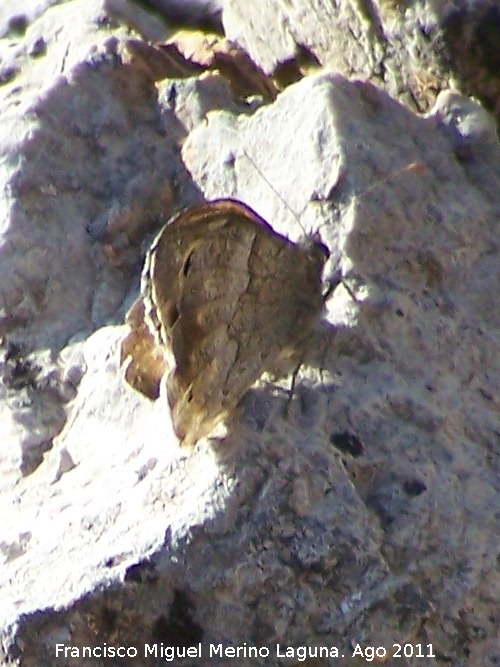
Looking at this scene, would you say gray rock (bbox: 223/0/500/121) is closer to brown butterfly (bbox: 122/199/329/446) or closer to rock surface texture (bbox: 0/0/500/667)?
rock surface texture (bbox: 0/0/500/667)

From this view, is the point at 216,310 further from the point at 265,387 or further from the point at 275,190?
the point at 275,190

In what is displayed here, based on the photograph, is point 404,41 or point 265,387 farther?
point 404,41

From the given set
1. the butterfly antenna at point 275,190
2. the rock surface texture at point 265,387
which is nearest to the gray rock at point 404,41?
the rock surface texture at point 265,387

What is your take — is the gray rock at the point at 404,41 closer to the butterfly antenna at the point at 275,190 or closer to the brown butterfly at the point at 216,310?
the butterfly antenna at the point at 275,190

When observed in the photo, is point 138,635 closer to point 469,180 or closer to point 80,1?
point 469,180

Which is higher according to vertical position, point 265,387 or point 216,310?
point 216,310

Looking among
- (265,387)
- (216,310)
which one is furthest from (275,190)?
(265,387)

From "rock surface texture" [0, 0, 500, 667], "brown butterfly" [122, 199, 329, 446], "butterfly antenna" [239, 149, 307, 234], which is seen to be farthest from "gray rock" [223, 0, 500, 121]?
"brown butterfly" [122, 199, 329, 446]

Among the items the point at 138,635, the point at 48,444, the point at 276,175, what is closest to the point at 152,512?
the point at 138,635
